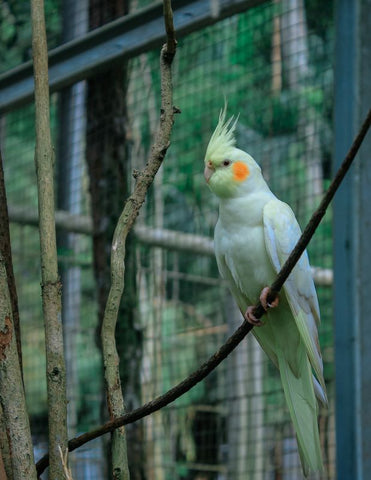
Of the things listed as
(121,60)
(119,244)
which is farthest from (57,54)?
(119,244)

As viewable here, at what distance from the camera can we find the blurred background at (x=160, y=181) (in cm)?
256

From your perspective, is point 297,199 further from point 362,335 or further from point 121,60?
point 362,335

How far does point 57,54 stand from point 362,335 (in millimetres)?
1229

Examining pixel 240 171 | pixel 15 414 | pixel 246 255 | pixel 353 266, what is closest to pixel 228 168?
pixel 240 171

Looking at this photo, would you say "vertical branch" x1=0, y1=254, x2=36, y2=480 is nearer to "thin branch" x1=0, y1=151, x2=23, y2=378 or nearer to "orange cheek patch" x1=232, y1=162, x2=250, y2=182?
"thin branch" x1=0, y1=151, x2=23, y2=378

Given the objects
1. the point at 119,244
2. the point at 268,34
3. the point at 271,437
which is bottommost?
the point at 271,437

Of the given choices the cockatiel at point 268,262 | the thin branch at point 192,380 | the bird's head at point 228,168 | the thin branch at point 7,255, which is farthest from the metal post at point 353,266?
the thin branch at point 7,255

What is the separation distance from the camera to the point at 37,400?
12.8 ft

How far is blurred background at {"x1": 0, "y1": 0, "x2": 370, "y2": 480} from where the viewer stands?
256 centimetres

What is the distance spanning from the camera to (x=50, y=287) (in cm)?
96

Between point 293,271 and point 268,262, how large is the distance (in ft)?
0.34

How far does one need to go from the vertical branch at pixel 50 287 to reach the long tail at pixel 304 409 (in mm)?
556

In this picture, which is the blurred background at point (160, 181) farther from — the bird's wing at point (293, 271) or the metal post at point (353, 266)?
the bird's wing at point (293, 271)

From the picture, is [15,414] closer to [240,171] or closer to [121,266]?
[121,266]
